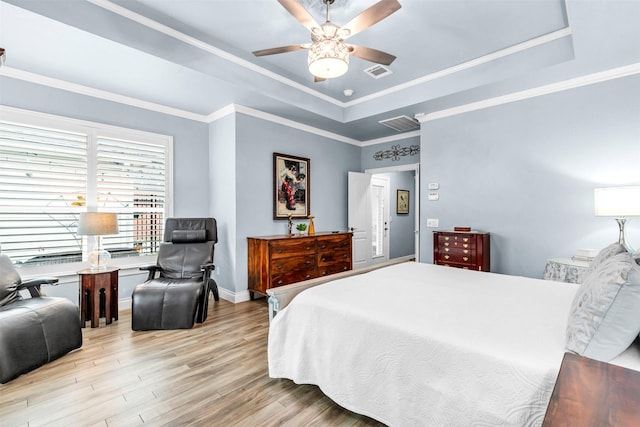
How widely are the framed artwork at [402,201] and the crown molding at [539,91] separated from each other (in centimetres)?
299

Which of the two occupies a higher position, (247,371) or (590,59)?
(590,59)

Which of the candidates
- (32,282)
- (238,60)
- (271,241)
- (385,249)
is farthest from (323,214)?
(32,282)

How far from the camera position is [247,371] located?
7.61ft

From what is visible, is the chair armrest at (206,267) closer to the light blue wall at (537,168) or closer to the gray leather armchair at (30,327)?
the gray leather armchair at (30,327)

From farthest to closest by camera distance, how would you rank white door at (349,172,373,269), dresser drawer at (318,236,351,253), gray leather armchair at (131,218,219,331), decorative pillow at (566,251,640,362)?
white door at (349,172,373,269) < dresser drawer at (318,236,351,253) < gray leather armchair at (131,218,219,331) < decorative pillow at (566,251,640,362)

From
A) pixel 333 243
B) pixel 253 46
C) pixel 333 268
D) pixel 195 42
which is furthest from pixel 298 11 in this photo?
pixel 333 268

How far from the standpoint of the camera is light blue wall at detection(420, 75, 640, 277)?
125 inches

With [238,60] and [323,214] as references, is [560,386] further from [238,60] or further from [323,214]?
[323,214]

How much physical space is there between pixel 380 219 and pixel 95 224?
5163 mm

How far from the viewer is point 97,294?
3.20 meters

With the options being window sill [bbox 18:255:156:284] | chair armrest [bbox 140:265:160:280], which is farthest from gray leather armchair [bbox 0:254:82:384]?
chair armrest [bbox 140:265:160:280]

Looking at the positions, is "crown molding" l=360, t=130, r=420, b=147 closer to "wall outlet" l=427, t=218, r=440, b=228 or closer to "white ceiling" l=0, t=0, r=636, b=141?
"white ceiling" l=0, t=0, r=636, b=141

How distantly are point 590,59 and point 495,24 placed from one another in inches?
42.2

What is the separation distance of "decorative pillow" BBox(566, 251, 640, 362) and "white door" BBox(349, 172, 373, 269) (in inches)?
178
